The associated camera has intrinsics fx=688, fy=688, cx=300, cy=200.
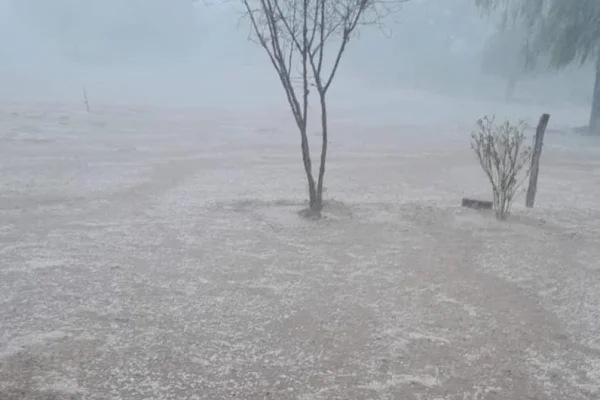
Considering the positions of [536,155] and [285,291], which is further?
[536,155]

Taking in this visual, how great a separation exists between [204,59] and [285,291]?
232 ft

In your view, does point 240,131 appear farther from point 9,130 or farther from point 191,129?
point 9,130

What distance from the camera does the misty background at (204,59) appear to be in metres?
44.5

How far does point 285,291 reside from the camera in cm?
580

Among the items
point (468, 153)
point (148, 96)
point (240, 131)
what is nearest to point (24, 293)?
point (468, 153)

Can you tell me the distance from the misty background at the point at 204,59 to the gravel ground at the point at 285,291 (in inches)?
1098

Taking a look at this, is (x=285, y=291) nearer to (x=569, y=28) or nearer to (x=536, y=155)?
(x=536, y=155)

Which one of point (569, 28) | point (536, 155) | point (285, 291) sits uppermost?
point (569, 28)

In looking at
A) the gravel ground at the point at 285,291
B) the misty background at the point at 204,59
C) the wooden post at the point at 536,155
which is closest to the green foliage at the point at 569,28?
the gravel ground at the point at 285,291

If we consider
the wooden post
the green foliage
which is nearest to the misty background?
the green foliage

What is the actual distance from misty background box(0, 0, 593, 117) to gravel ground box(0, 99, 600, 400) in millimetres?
27899

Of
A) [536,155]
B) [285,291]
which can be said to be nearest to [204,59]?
[536,155]

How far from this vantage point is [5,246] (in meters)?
7.00

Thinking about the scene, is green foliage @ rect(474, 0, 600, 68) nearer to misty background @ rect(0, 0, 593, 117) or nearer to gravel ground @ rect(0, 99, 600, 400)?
gravel ground @ rect(0, 99, 600, 400)
